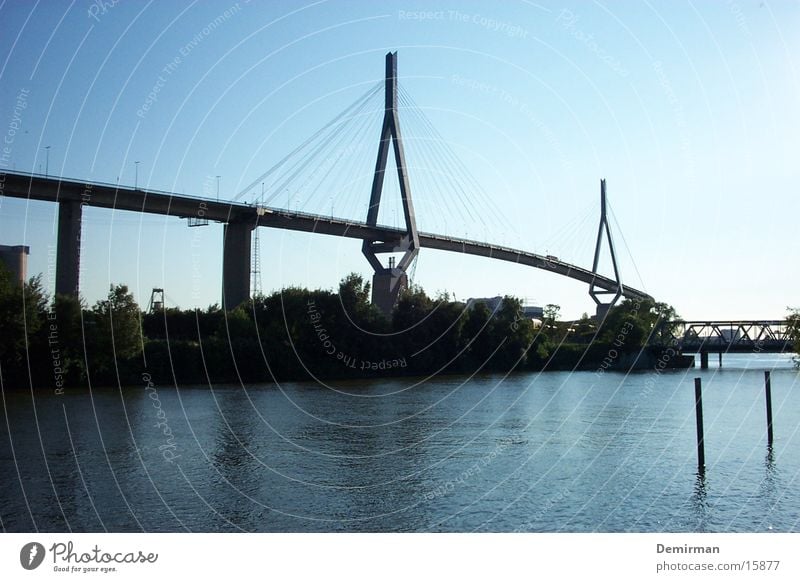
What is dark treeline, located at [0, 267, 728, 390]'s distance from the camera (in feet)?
104

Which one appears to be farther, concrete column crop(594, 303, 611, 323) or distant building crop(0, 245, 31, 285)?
concrete column crop(594, 303, 611, 323)

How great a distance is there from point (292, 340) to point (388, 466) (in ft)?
90.5

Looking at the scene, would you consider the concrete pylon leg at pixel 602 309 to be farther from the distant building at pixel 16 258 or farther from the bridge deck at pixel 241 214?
the distant building at pixel 16 258

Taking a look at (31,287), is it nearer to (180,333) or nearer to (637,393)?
(180,333)

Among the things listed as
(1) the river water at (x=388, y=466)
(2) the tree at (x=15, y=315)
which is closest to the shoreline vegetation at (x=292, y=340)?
(2) the tree at (x=15, y=315)

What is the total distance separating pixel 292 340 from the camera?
43031 mm

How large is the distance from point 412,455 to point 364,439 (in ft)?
8.68

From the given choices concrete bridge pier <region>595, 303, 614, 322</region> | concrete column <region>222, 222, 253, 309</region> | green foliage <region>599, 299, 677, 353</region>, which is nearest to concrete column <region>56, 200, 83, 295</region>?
concrete column <region>222, 222, 253, 309</region>

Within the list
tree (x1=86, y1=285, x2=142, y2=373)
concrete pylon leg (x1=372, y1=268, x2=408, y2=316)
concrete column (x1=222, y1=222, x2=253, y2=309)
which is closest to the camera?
tree (x1=86, y1=285, x2=142, y2=373)

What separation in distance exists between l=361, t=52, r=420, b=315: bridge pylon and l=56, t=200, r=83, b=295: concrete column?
17631mm

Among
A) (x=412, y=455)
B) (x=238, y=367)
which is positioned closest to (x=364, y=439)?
(x=412, y=455)

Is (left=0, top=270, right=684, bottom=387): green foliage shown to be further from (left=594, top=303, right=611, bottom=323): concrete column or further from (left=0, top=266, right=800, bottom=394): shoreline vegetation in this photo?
(left=594, top=303, right=611, bottom=323): concrete column

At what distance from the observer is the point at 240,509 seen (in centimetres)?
1217

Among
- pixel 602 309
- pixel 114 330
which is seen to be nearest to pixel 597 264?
pixel 602 309
